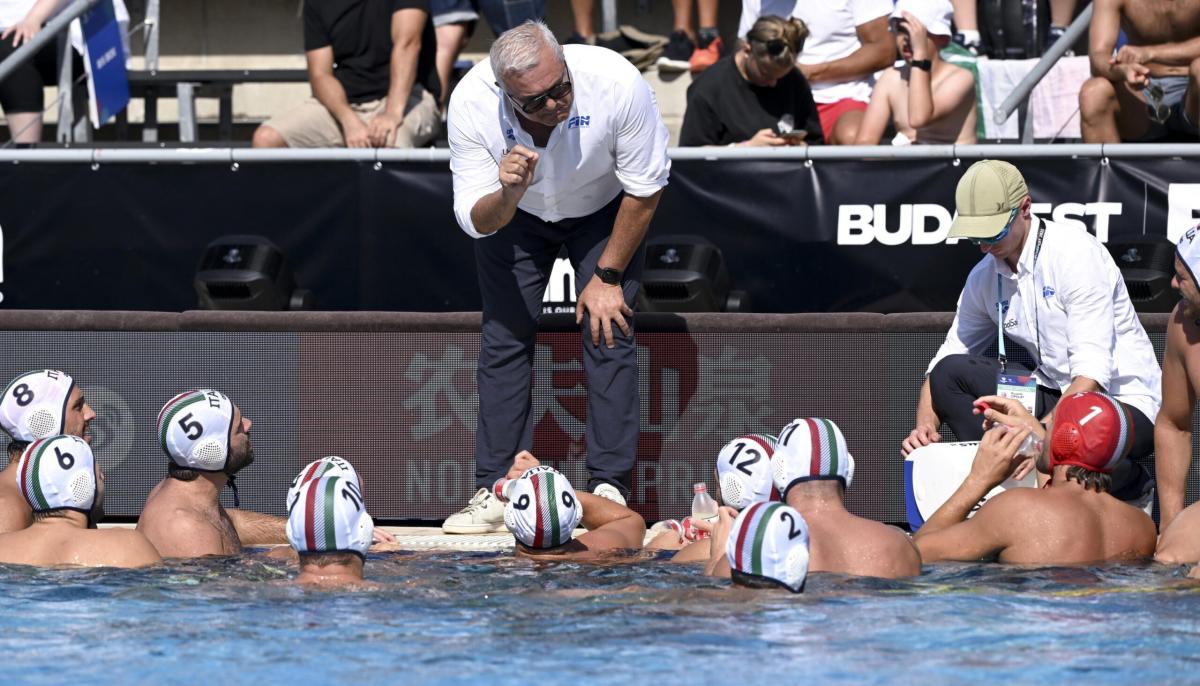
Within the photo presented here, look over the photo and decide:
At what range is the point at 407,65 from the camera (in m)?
10.5

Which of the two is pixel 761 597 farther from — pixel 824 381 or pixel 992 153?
pixel 992 153

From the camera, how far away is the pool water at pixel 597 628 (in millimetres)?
5562

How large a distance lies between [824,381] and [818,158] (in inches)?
47.9

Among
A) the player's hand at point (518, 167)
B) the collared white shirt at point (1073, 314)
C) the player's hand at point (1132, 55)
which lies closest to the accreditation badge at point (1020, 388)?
the collared white shirt at point (1073, 314)

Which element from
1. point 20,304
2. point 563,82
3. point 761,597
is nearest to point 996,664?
point 761,597

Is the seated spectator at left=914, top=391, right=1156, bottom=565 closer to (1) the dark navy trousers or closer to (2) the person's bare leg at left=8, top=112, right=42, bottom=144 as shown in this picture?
(1) the dark navy trousers

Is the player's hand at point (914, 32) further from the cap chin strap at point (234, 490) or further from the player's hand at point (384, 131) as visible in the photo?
the cap chin strap at point (234, 490)

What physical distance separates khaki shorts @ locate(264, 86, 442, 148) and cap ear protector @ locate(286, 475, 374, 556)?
4293 millimetres

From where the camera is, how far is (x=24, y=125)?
36.7ft

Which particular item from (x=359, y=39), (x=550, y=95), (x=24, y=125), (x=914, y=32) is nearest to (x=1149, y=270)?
(x=914, y=32)

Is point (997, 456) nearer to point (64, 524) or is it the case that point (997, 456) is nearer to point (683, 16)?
point (64, 524)

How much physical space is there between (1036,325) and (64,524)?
429cm

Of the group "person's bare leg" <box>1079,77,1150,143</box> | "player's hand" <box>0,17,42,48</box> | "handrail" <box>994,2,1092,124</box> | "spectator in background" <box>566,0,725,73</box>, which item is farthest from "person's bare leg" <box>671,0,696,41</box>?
"player's hand" <box>0,17,42,48</box>

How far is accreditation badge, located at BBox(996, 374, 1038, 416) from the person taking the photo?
7703mm
